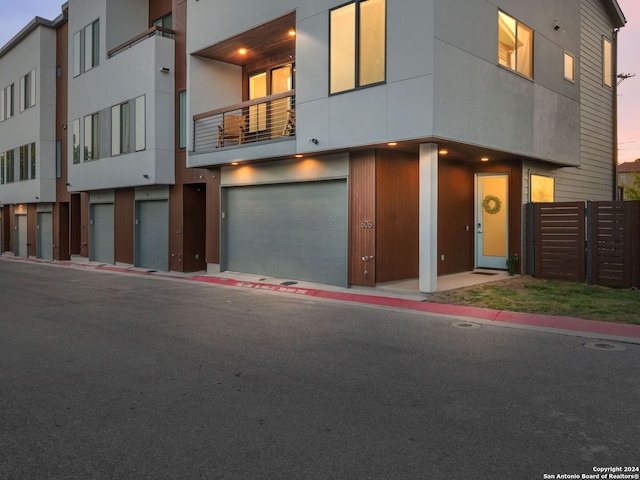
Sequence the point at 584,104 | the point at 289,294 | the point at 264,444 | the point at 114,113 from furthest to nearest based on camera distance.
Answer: the point at 114,113, the point at 584,104, the point at 289,294, the point at 264,444

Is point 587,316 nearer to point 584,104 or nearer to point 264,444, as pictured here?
point 264,444

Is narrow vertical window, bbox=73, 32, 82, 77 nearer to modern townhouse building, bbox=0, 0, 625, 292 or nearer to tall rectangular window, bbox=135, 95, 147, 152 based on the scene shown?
modern townhouse building, bbox=0, 0, 625, 292

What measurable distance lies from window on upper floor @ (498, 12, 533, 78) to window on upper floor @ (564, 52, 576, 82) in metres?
2.51

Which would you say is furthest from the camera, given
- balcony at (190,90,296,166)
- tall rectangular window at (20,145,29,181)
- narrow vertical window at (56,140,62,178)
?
tall rectangular window at (20,145,29,181)

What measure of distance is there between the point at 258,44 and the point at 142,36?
19.9 feet

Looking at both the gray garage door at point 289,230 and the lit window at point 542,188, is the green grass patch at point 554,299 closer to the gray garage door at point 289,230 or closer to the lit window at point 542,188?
the lit window at point 542,188

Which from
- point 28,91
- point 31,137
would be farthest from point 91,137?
point 28,91

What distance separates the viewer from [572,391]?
5.12m

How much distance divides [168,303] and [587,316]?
827cm

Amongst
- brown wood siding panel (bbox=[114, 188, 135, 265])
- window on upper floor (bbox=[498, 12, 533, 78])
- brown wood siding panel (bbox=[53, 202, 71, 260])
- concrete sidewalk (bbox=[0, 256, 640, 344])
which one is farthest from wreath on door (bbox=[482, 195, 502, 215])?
brown wood siding panel (bbox=[53, 202, 71, 260])

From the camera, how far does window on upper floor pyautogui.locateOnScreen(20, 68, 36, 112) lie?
1083 inches

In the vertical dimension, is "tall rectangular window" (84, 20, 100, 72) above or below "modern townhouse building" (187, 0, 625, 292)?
above

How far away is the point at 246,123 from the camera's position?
16.0 meters

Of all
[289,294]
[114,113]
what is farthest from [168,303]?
[114,113]
